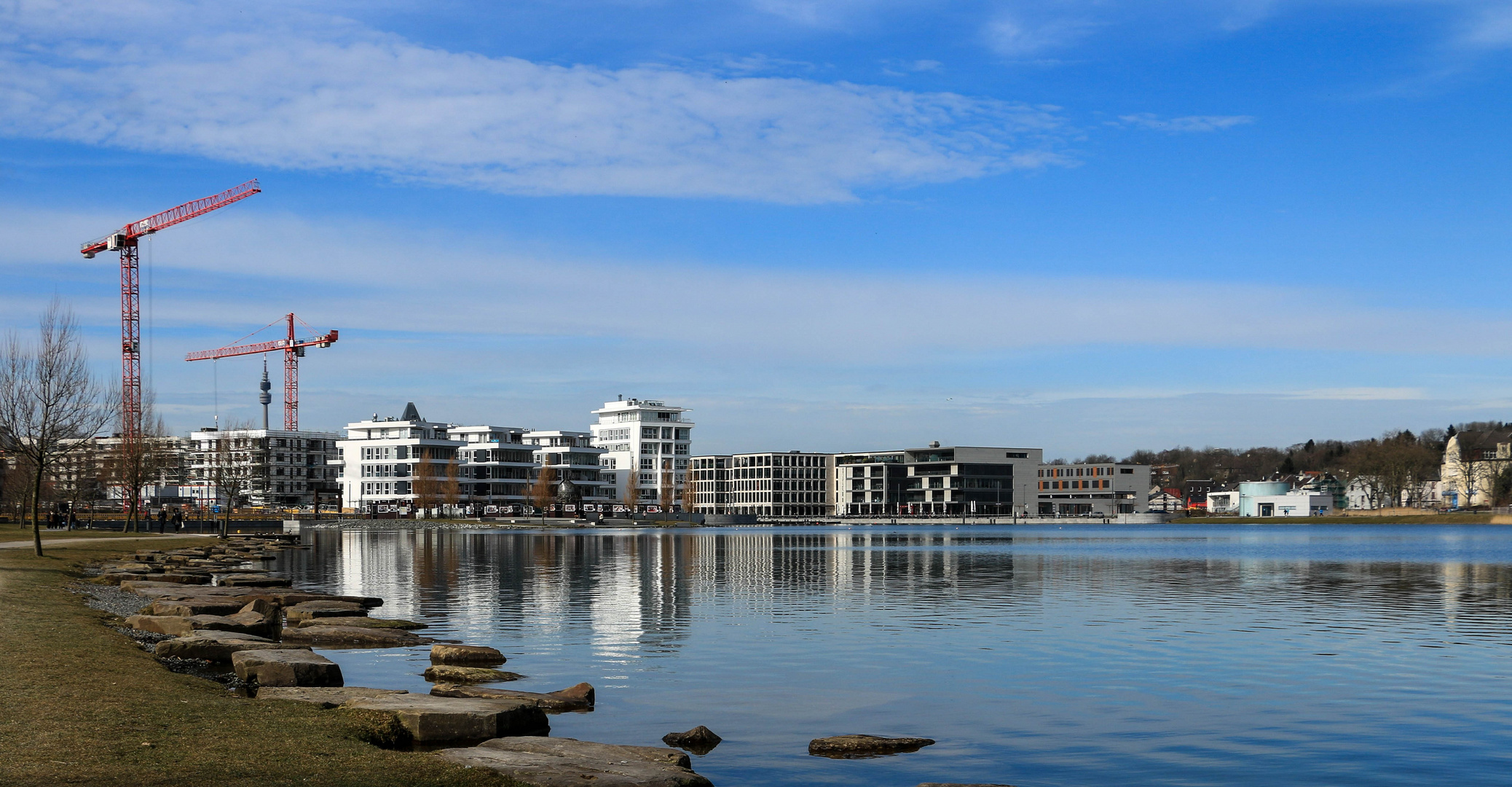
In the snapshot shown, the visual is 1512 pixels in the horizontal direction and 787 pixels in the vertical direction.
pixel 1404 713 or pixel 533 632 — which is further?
pixel 533 632

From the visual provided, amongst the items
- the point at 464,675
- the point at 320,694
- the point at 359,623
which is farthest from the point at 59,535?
the point at 320,694

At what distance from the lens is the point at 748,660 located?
96.0 feet

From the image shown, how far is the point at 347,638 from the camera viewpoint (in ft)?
99.1

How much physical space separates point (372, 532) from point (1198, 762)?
146553 millimetres

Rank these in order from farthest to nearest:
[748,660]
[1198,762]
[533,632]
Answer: [533,632] → [748,660] → [1198,762]

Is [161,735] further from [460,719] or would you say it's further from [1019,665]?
[1019,665]

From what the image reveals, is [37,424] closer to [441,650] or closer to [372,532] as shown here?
[441,650]

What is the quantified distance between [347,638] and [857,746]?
651 inches

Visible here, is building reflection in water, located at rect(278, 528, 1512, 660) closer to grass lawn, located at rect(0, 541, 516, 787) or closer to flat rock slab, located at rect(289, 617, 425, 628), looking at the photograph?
flat rock slab, located at rect(289, 617, 425, 628)

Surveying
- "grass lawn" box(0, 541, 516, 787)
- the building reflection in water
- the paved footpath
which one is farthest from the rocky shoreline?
the paved footpath

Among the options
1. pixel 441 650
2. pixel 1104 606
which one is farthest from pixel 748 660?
pixel 1104 606

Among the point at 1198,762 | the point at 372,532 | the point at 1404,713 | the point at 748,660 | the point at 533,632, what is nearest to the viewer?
the point at 1198,762

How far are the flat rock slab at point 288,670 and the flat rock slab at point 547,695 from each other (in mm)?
1902

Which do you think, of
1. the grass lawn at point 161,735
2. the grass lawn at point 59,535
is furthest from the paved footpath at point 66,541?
the grass lawn at point 161,735
